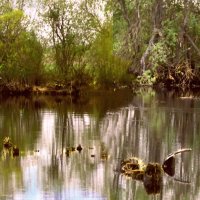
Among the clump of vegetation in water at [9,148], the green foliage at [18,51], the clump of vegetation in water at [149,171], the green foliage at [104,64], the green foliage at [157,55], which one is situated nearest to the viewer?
the clump of vegetation in water at [149,171]

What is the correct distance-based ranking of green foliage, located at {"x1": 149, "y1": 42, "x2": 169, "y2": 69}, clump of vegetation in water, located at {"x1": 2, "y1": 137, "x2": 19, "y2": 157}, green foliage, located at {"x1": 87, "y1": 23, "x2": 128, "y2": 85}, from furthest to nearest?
green foliage, located at {"x1": 87, "y1": 23, "x2": 128, "y2": 85}
green foliage, located at {"x1": 149, "y1": 42, "x2": 169, "y2": 69}
clump of vegetation in water, located at {"x1": 2, "y1": 137, "x2": 19, "y2": 157}

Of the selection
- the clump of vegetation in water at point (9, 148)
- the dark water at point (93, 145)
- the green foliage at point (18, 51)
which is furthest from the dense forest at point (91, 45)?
the clump of vegetation in water at point (9, 148)

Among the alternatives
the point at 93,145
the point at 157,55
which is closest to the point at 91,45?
the point at 157,55

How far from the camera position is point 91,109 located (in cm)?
3044

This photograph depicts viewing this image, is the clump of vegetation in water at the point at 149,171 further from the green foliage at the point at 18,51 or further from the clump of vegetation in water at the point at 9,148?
the green foliage at the point at 18,51

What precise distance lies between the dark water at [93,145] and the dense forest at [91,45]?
28.6 feet

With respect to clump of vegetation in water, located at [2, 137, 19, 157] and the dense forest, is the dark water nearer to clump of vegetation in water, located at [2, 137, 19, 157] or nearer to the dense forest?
clump of vegetation in water, located at [2, 137, 19, 157]

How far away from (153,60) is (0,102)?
10929 mm

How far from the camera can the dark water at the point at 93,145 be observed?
1409cm

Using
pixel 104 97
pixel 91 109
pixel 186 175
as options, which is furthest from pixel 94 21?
pixel 186 175

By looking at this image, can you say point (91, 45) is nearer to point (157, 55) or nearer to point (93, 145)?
point (157, 55)

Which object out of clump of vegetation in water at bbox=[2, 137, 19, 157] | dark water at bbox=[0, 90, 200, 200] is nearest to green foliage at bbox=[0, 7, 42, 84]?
dark water at bbox=[0, 90, 200, 200]

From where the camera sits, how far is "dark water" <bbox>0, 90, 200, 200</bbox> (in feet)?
46.2

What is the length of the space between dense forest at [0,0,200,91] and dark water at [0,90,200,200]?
28.6 ft
